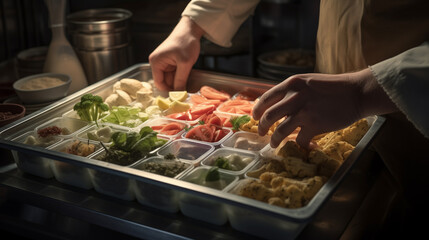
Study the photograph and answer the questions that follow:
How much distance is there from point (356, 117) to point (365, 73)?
125mm

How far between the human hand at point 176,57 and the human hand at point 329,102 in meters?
0.79

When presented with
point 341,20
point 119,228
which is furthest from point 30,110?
point 341,20

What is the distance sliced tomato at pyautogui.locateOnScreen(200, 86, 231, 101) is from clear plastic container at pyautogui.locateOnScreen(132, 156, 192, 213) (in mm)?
599

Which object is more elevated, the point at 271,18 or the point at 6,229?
the point at 271,18

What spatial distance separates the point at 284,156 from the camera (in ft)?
4.67

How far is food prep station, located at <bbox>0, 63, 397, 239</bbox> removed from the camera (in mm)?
1219

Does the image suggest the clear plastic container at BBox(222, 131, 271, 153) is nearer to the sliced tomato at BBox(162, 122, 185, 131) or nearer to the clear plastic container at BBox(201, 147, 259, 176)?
the clear plastic container at BBox(201, 147, 259, 176)

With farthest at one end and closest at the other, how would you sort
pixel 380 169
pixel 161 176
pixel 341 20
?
pixel 341 20, pixel 380 169, pixel 161 176

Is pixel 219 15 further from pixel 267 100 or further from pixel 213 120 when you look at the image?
pixel 267 100

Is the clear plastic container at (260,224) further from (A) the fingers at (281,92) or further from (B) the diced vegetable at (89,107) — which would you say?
(B) the diced vegetable at (89,107)

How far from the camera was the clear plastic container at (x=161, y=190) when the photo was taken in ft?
4.38

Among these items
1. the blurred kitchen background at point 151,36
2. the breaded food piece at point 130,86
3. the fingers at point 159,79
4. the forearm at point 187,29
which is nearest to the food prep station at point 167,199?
the breaded food piece at point 130,86

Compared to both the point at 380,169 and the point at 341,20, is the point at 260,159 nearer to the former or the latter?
the point at 380,169

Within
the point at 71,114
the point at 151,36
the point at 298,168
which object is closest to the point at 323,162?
the point at 298,168
